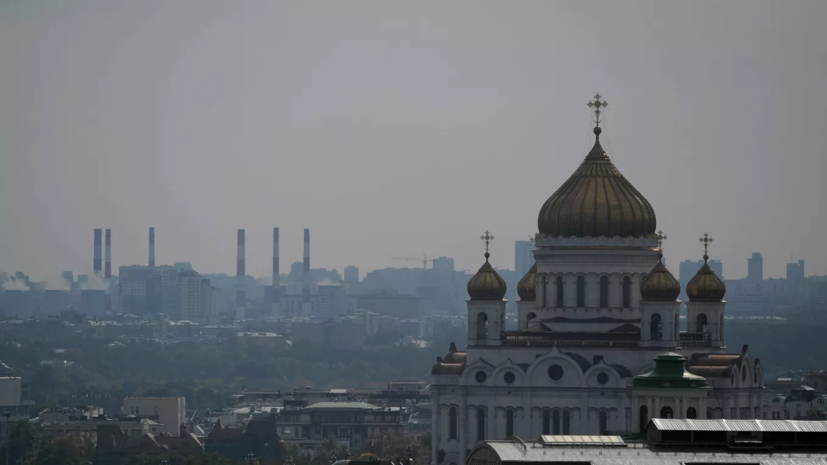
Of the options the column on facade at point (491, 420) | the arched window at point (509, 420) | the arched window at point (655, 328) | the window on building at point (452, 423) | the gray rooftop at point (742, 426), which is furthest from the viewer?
the window on building at point (452, 423)

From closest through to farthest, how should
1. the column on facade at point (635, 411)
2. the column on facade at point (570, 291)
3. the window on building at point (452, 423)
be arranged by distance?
the column on facade at point (635, 411), the window on building at point (452, 423), the column on facade at point (570, 291)

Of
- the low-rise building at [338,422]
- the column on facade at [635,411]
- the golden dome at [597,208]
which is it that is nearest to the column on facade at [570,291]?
the golden dome at [597,208]

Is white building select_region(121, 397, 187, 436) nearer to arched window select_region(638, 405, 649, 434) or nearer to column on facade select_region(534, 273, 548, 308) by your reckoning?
column on facade select_region(534, 273, 548, 308)

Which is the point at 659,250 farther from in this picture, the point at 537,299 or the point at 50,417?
the point at 50,417

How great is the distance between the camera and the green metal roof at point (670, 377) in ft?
303

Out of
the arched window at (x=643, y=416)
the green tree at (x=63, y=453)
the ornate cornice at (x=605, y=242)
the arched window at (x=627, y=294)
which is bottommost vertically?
the green tree at (x=63, y=453)

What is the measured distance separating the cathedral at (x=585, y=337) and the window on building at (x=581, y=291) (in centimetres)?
3

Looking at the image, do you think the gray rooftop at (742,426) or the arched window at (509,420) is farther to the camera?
the arched window at (509,420)

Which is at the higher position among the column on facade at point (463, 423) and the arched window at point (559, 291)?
the arched window at point (559, 291)

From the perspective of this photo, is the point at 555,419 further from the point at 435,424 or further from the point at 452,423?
the point at 435,424

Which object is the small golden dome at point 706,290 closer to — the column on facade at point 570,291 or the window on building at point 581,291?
the window on building at point 581,291

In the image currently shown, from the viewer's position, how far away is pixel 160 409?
182 m

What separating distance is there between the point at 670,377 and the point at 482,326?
16.9 m

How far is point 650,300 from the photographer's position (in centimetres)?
10506
